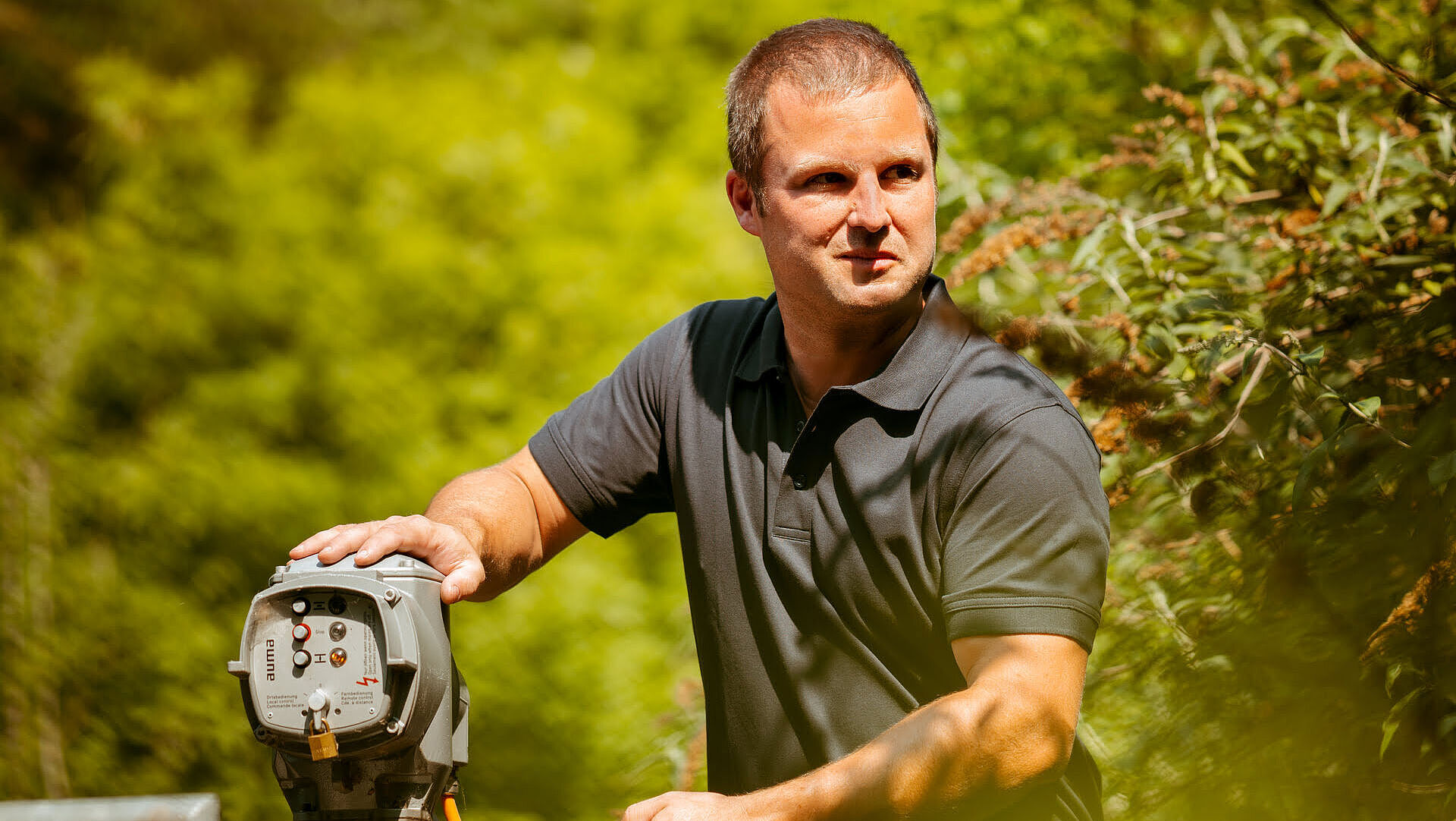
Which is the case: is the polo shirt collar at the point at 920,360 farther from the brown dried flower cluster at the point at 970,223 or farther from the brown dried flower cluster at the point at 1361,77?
the brown dried flower cluster at the point at 1361,77

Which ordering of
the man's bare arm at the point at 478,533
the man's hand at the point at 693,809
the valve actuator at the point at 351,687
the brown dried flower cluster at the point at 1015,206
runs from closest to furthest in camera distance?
the man's hand at the point at 693,809
the valve actuator at the point at 351,687
the man's bare arm at the point at 478,533
the brown dried flower cluster at the point at 1015,206

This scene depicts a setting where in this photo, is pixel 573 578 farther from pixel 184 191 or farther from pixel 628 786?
pixel 184 191

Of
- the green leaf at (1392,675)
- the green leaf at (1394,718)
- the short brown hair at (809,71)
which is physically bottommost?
the green leaf at (1394,718)

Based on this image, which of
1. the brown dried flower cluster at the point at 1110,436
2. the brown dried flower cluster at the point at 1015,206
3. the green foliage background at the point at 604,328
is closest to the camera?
the green foliage background at the point at 604,328

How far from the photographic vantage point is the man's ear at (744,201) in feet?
6.72


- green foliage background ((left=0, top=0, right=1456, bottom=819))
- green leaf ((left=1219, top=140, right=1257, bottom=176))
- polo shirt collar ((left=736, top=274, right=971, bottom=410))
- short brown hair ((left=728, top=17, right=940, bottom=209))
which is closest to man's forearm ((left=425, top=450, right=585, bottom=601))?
polo shirt collar ((left=736, top=274, right=971, bottom=410))

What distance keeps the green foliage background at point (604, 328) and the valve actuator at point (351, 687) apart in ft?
3.29

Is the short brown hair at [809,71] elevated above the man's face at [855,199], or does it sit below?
above

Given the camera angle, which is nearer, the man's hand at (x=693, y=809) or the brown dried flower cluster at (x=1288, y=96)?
the man's hand at (x=693, y=809)

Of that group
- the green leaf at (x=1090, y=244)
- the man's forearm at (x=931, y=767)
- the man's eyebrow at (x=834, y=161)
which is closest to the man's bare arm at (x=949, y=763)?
the man's forearm at (x=931, y=767)

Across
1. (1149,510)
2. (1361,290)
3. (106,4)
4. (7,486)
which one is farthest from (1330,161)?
(106,4)

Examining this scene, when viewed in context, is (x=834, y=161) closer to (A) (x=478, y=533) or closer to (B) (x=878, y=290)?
(B) (x=878, y=290)

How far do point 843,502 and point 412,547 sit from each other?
2.08 ft

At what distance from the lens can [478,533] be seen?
6.14ft
